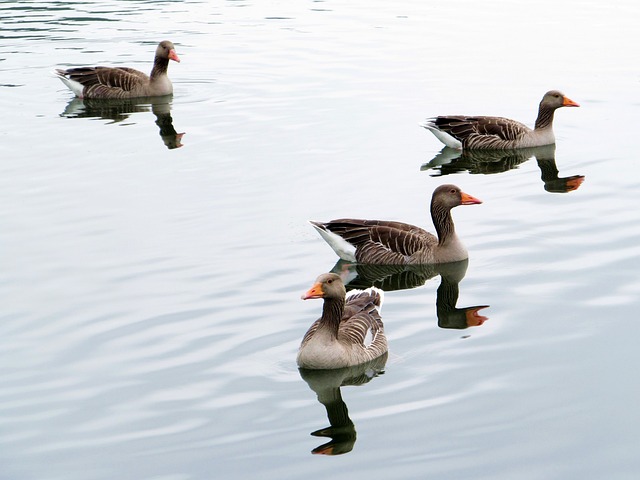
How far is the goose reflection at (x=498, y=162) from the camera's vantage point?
19938mm

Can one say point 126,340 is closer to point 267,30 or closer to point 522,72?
point 522,72

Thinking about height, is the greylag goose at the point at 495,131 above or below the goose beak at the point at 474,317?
below

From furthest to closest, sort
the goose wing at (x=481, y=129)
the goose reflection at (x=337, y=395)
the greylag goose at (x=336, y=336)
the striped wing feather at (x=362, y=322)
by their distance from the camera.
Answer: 1. the goose wing at (x=481, y=129)
2. the striped wing feather at (x=362, y=322)
3. the greylag goose at (x=336, y=336)
4. the goose reflection at (x=337, y=395)

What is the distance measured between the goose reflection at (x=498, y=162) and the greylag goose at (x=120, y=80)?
7.80 metres

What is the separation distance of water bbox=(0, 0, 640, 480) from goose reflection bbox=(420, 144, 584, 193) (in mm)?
107

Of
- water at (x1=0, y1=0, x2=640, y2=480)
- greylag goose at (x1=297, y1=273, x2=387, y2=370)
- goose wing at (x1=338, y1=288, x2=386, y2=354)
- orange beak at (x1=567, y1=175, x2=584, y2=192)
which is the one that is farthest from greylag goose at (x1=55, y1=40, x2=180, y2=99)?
greylag goose at (x1=297, y1=273, x2=387, y2=370)

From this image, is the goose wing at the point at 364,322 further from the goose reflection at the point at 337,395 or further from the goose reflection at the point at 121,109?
the goose reflection at the point at 121,109

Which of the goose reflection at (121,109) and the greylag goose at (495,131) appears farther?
the goose reflection at (121,109)

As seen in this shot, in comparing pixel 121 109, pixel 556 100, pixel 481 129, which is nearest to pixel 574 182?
pixel 481 129

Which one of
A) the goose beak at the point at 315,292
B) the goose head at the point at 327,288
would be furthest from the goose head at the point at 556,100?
the goose beak at the point at 315,292

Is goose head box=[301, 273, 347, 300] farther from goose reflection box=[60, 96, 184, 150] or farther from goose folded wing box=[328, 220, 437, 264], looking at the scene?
goose reflection box=[60, 96, 184, 150]

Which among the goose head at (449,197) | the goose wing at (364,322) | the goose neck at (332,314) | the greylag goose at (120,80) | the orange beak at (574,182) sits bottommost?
the greylag goose at (120,80)

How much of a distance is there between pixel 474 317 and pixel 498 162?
9.01 meters

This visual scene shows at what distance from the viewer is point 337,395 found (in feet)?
37.8
